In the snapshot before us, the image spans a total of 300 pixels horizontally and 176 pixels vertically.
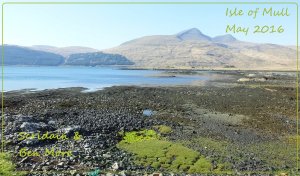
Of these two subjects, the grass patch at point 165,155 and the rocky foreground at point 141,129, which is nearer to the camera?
the rocky foreground at point 141,129

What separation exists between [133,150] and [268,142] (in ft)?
38.4

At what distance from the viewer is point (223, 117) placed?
38406mm

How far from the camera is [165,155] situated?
22.1 meters

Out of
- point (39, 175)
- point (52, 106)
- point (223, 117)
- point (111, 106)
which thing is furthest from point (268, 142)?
point (52, 106)

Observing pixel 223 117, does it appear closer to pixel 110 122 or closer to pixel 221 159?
pixel 110 122

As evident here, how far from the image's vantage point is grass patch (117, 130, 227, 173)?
20.1 metres

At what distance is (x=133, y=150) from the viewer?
2303cm

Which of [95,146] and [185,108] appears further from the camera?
[185,108]

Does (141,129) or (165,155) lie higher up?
(141,129)

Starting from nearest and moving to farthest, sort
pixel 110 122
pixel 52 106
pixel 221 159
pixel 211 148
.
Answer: pixel 221 159
pixel 211 148
pixel 110 122
pixel 52 106

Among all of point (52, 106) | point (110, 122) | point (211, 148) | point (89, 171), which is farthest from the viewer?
point (52, 106)

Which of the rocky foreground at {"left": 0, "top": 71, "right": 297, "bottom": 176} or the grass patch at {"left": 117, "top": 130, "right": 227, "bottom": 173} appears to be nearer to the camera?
the rocky foreground at {"left": 0, "top": 71, "right": 297, "bottom": 176}

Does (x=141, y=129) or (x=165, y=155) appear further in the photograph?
(x=141, y=129)

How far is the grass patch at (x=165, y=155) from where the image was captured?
65.9ft
